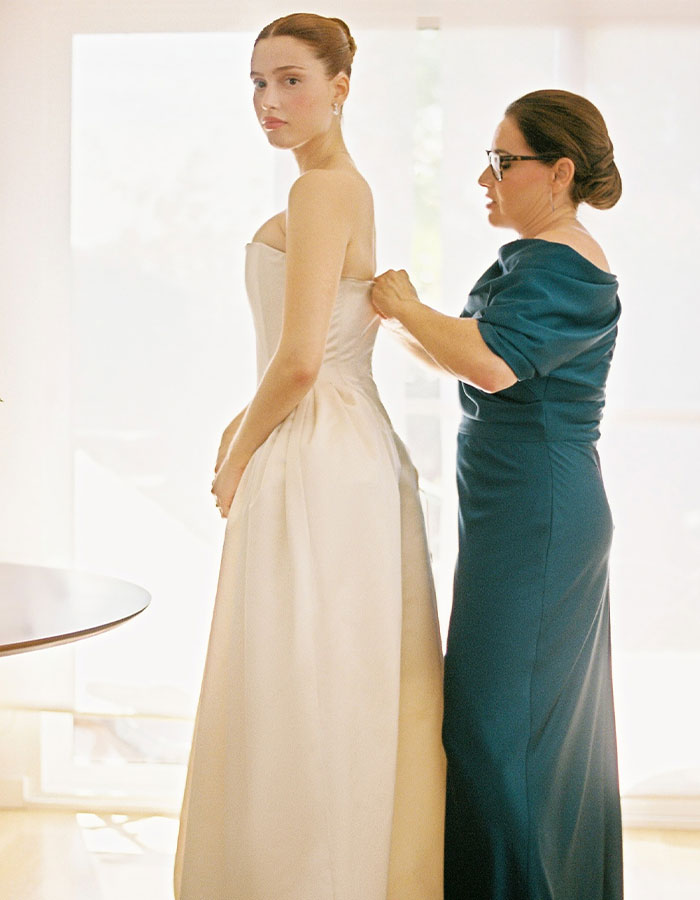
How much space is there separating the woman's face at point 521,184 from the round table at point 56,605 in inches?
40.5

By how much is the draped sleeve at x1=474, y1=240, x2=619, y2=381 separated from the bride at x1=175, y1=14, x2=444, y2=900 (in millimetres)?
279

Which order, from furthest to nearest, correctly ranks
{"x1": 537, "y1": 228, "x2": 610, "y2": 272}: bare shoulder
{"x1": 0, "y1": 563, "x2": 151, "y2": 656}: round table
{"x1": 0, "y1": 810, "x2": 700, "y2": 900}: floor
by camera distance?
{"x1": 0, "y1": 810, "x2": 700, "y2": 900}: floor
{"x1": 537, "y1": 228, "x2": 610, "y2": 272}: bare shoulder
{"x1": 0, "y1": 563, "x2": 151, "y2": 656}: round table

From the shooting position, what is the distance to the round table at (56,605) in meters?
1.47

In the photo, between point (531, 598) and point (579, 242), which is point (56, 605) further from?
point (579, 242)

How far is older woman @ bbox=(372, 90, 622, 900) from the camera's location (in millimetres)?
1776

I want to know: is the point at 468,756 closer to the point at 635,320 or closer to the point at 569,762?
the point at 569,762

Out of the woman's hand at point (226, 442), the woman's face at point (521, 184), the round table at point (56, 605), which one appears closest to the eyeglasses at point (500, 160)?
the woman's face at point (521, 184)

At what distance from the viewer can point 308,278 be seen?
1703 mm

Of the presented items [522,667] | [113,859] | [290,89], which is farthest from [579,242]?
[113,859]

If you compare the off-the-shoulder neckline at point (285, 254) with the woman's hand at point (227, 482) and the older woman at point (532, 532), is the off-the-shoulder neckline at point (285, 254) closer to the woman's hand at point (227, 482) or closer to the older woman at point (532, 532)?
the older woman at point (532, 532)

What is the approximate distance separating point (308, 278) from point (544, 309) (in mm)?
416

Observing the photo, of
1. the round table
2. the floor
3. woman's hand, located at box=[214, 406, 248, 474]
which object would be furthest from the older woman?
the floor

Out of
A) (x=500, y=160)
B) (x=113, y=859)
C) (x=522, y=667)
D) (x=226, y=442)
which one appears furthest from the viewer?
(x=113, y=859)

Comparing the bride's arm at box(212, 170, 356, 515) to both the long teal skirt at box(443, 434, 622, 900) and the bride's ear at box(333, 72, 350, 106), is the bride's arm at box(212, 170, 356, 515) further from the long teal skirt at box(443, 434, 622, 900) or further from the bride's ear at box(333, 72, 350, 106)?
the long teal skirt at box(443, 434, 622, 900)
